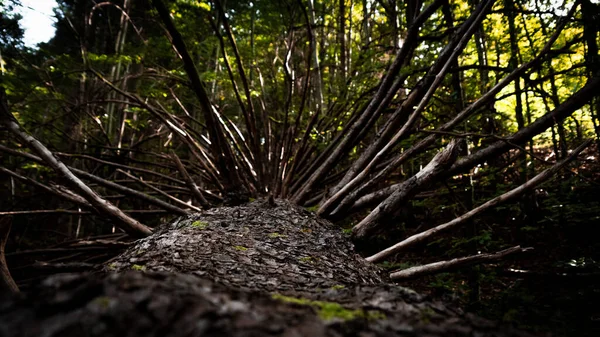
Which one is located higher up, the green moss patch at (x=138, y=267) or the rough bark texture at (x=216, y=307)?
the rough bark texture at (x=216, y=307)

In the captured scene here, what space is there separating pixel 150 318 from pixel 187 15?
6.99m

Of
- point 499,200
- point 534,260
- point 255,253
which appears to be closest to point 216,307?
point 255,253

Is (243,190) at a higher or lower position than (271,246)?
higher

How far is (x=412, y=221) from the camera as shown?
253 inches

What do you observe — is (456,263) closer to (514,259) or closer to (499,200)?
(499,200)

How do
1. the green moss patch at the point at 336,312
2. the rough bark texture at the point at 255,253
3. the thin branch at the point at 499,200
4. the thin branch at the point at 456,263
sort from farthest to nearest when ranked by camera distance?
the thin branch at the point at 499,200 < the thin branch at the point at 456,263 < the rough bark texture at the point at 255,253 < the green moss patch at the point at 336,312

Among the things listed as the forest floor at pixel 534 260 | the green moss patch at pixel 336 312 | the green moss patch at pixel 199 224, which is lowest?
the forest floor at pixel 534 260

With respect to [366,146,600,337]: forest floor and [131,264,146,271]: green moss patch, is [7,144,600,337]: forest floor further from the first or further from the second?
[131,264,146,271]: green moss patch

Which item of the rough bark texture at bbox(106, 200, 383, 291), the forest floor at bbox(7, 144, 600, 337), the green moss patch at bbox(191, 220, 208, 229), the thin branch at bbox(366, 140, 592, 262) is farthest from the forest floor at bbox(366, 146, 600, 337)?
the green moss patch at bbox(191, 220, 208, 229)

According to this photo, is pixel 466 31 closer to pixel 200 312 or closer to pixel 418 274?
pixel 418 274

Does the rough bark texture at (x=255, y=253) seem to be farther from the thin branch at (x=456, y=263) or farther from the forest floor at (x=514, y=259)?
the thin branch at (x=456, y=263)

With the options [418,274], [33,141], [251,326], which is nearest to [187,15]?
[33,141]

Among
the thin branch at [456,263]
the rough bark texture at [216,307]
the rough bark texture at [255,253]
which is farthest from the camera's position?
the thin branch at [456,263]

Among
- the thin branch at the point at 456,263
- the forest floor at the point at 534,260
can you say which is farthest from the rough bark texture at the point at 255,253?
the forest floor at the point at 534,260
